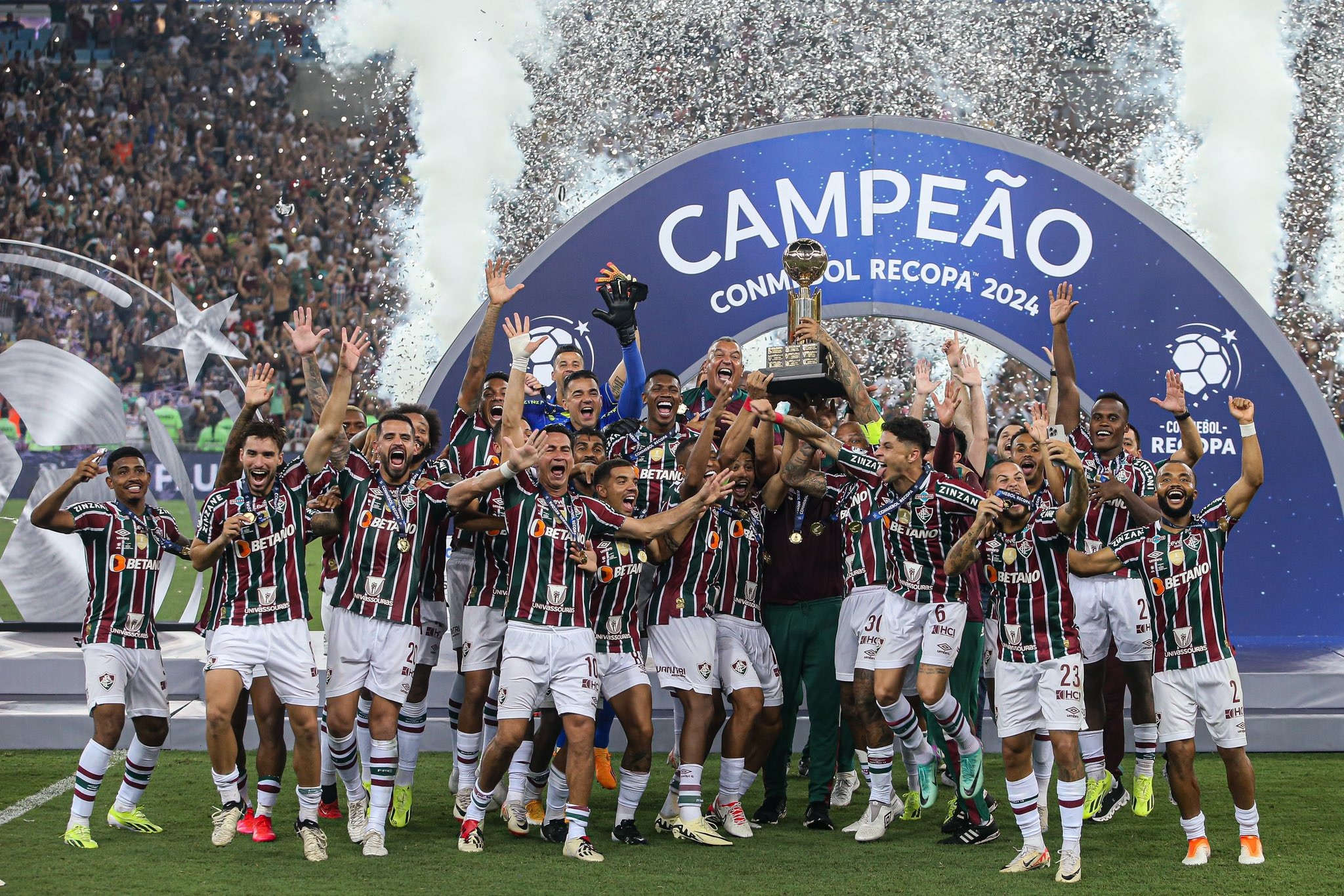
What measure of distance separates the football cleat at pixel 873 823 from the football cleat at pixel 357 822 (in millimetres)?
1956

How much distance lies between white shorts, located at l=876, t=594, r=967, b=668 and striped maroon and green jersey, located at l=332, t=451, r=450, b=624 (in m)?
1.86

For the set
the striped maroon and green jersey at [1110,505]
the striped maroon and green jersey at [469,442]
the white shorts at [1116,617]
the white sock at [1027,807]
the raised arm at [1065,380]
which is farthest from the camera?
the raised arm at [1065,380]

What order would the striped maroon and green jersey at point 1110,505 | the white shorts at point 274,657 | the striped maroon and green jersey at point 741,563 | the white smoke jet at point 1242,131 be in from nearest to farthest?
the white shorts at point 274,657 → the striped maroon and green jersey at point 741,563 → the striped maroon and green jersey at point 1110,505 → the white smoke jet at point 1242,131

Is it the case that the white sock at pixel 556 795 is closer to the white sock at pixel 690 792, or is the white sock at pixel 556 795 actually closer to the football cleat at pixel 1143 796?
the white sock at pixel 690 792

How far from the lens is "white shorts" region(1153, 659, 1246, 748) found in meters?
5.29

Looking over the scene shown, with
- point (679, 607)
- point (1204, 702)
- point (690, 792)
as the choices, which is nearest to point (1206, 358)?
point (1204, 702)

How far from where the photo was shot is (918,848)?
18.5 feet

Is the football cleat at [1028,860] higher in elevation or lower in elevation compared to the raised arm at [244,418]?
lower

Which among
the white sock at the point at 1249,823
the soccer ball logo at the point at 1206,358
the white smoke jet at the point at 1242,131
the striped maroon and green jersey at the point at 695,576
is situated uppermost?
the white smoke jet at the point at 1242,131

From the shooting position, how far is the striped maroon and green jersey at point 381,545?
5.67 meters

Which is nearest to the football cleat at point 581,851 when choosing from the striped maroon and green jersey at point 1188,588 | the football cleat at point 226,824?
the football cleat at point 226,824

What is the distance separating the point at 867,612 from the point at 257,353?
11.9m

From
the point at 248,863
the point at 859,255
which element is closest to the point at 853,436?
the point at 859,255

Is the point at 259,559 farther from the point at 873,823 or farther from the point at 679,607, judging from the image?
the point at 873,823
